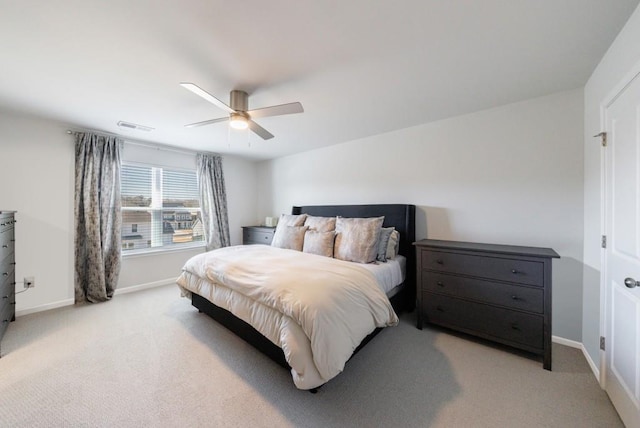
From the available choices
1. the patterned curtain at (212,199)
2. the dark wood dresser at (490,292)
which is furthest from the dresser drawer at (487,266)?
the patterned curtain at (212,199)

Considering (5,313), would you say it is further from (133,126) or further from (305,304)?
(305,304)

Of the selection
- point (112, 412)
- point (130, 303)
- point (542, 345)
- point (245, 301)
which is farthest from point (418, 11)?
point (130, 303)

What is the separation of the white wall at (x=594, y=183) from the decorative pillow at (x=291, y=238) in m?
2.80

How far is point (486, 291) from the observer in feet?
7.22

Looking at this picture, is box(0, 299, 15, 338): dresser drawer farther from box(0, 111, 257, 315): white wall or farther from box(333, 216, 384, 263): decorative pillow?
box(333, 216, 384, 263): decorative pillow

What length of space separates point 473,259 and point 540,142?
4.37 feet

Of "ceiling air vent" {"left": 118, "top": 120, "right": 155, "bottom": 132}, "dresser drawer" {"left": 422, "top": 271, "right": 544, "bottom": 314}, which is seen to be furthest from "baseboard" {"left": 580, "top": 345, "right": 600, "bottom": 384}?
"ceiling air vent" {"left": 118, "top": 120, "right": 155, "bottom": 132}

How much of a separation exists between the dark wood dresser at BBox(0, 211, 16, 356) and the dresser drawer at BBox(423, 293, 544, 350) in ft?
13.7

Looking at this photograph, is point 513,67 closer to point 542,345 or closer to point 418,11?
point 418,11

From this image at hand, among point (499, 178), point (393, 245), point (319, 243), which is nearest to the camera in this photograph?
point (499, 178)

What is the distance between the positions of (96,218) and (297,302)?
3404 mm

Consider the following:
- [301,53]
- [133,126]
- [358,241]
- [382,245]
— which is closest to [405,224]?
[382,245]

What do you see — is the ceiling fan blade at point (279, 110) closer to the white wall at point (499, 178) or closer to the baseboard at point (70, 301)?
the white wall at point (499, 178)

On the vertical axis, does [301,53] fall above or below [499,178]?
above
